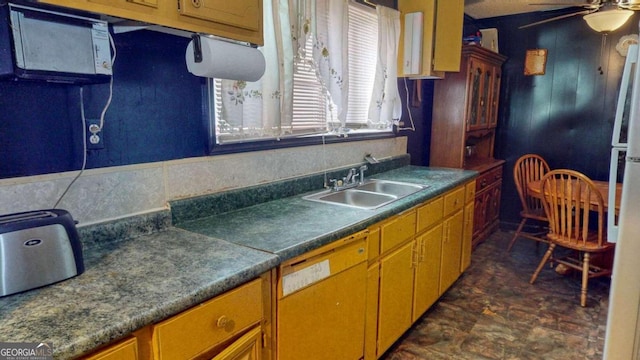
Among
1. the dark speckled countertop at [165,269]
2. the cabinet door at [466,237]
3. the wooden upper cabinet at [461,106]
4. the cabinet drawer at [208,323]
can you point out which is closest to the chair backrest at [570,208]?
the cabinet door at [466,237]

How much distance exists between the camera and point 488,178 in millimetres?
3883

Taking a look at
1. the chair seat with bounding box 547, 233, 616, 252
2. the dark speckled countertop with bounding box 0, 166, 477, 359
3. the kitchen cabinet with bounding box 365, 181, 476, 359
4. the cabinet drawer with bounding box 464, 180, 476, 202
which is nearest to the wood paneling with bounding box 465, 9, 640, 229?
the chair seat with bounding box 547, 233, 616, 252

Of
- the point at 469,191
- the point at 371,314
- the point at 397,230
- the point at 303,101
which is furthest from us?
the point at 469,191

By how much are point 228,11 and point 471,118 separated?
2955mm

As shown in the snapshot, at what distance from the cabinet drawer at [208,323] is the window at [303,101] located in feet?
2.72

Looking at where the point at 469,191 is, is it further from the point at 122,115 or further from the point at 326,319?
the point at 122,115

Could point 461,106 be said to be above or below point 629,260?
above

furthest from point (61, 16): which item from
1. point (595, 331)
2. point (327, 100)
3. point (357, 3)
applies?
point (595, 331)

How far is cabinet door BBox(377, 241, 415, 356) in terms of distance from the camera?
1979 mm

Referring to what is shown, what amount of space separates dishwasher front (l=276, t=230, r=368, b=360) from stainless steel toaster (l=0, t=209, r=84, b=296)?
627 mm

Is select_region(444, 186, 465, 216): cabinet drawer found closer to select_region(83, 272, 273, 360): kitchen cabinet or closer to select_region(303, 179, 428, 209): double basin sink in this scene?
select_region(303, 179, 428, 209): double basin sink

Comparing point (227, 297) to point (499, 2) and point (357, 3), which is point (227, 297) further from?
point (499, 2)

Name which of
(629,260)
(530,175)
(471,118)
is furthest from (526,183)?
(629,260)

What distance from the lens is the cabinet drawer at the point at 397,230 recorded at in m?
1.92
